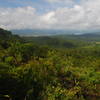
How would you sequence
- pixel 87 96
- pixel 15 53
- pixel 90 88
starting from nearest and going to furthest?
1. pixel 87 96
2. pixel 90 88
3. pixel 15 53

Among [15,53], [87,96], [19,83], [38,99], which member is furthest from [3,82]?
[15,53]

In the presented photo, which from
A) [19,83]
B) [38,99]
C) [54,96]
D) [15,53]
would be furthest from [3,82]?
[15,53]

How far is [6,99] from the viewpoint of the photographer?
1469 cm

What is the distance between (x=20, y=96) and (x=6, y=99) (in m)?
2.53

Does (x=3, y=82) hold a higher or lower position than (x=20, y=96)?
higher

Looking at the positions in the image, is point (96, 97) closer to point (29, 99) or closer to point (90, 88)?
point (90, 88)

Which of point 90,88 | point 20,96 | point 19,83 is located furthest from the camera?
point 90,88

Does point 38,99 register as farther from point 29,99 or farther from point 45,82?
point 45,82

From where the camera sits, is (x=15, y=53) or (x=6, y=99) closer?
(x=6, y=99)

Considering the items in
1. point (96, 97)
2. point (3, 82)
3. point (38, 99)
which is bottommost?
point (96, 97)

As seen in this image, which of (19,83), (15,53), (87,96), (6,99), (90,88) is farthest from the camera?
(15,53)

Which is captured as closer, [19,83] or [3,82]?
[3,82]

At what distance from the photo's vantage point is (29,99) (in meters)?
16.2

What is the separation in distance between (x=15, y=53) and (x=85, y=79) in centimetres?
2455
